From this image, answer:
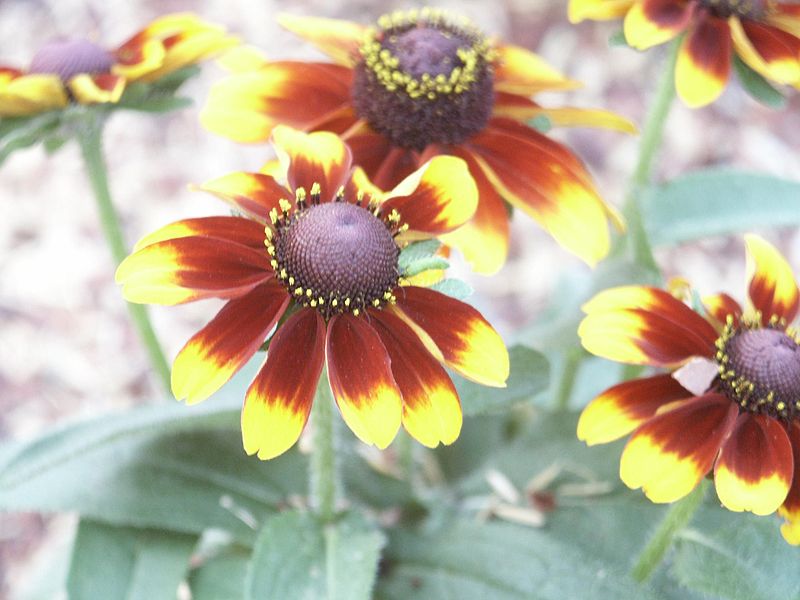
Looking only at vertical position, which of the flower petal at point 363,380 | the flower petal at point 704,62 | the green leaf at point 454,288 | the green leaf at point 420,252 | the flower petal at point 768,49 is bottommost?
the flower petal at point 363,380

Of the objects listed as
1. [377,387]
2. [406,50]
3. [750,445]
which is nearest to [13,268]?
[406,50]

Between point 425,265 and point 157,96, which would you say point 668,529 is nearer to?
point 425,265

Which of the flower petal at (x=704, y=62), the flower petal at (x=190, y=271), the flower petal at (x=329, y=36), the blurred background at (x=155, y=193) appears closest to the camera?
the flower petal at (x=190, y=271)

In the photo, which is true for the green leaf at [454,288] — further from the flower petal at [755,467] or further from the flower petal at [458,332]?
the flower petal at [755,467]

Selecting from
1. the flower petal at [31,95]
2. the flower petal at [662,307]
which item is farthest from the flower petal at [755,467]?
the flower petal at [31,95]

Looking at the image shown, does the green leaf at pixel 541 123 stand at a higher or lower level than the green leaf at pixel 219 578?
higher

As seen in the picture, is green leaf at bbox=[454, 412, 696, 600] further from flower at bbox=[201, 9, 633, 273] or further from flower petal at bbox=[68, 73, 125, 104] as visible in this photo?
flower petal at bbox=[68, 73, 125, 104]

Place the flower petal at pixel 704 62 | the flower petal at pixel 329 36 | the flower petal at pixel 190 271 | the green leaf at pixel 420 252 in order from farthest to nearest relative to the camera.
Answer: the flower petal at pixel 329 36 → the flower petal at pixel 704 62 → the green leaf at pixel 420 252 → the flower petal at pixel 190 271

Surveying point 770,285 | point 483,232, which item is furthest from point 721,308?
A: point 483,232
